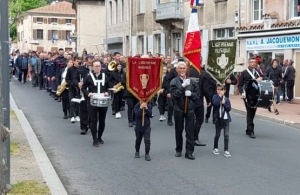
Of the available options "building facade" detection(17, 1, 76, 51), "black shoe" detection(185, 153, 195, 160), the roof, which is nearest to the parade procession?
"black shoe" detection(185, 153, 195, 160)

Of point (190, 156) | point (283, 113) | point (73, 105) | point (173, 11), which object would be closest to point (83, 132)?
point (73, 105)

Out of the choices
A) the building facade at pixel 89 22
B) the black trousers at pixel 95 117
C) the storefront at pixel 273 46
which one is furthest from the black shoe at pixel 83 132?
the building facade at pixel 89 22

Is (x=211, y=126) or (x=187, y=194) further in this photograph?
(x=211, y=126)

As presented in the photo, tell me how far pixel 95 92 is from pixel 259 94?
376 cm

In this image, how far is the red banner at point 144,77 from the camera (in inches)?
416

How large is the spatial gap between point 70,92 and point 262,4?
13702mm

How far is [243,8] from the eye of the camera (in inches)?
1057

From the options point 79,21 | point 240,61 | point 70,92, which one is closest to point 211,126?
point 70,92

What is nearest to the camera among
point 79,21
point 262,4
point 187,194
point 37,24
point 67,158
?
point 187,194

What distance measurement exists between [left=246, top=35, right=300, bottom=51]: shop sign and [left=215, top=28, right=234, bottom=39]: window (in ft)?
6.32

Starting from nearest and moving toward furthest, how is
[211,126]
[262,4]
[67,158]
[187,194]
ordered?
[187,194] < [67,158] < [211,126] < [262,4]

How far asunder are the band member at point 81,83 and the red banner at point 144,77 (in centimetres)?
248

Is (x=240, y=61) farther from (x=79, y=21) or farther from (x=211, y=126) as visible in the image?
(x=79, y=21)

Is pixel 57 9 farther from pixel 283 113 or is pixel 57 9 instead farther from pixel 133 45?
pixel 283 113
